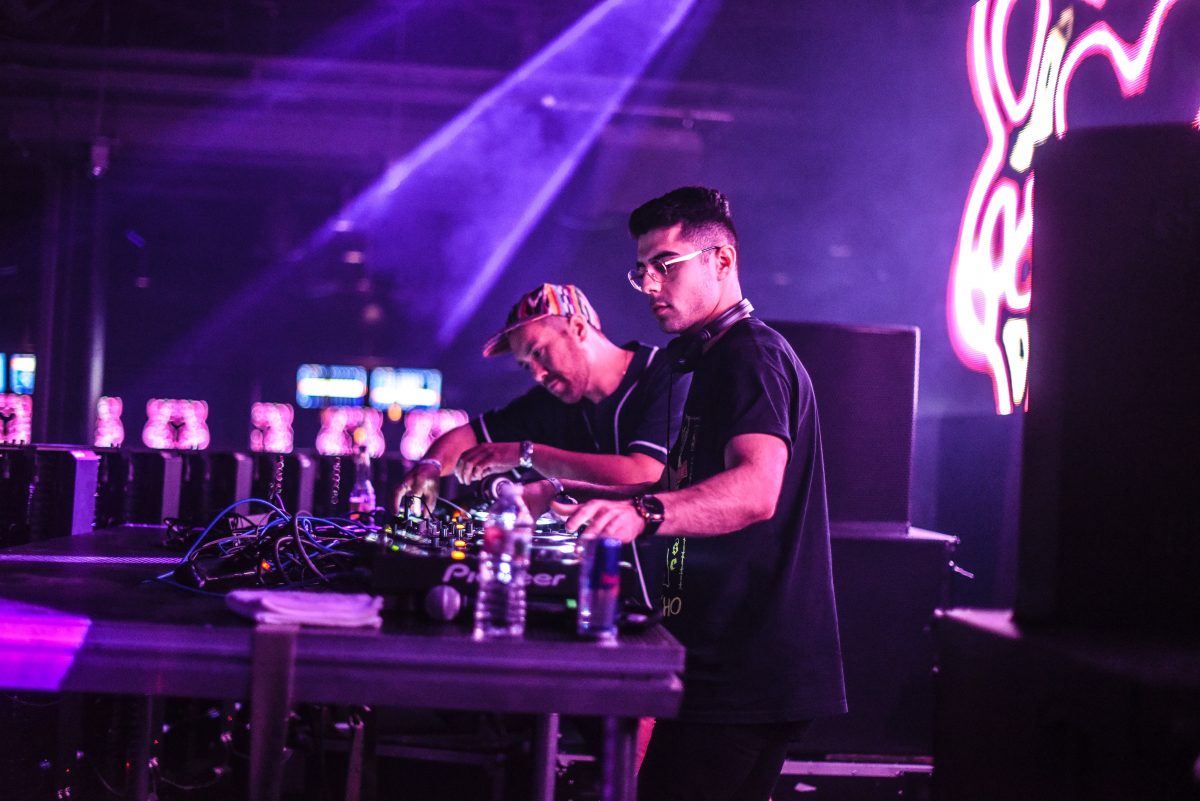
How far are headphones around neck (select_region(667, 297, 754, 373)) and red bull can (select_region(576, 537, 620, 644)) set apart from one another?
662 millimetres

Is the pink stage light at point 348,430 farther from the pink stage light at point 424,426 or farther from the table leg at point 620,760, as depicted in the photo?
the table leg at point 620,760

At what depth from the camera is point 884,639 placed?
3596 millimetres

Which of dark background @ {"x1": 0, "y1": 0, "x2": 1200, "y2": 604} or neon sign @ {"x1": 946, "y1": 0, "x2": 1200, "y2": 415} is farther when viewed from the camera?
dark background @ {"x1": 0, "y1": 0, "x2": 1200, "y2": 604}

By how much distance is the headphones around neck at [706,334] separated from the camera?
2.04 metres

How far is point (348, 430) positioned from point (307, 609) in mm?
10514

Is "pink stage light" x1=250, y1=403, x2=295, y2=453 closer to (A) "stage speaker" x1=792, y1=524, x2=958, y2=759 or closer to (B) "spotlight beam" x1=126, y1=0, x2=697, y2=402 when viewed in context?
(B) "spotlight beam" x1=126, y1=0, x2=697, y2=402

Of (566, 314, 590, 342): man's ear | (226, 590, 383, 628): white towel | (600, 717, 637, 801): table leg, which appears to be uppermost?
(566, 314, 590, 342): man's ear

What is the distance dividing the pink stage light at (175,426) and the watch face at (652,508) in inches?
389

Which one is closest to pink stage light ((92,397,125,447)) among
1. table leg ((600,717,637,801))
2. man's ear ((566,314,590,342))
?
man's ear ((566,314,590,342))

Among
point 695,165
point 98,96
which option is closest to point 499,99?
point 695,165

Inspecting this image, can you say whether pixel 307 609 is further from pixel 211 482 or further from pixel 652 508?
pixel 211 482

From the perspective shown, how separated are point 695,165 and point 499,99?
1.93 meters

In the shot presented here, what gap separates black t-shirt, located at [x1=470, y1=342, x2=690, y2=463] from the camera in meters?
2.88

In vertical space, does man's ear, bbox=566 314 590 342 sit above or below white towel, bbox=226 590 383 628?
above
